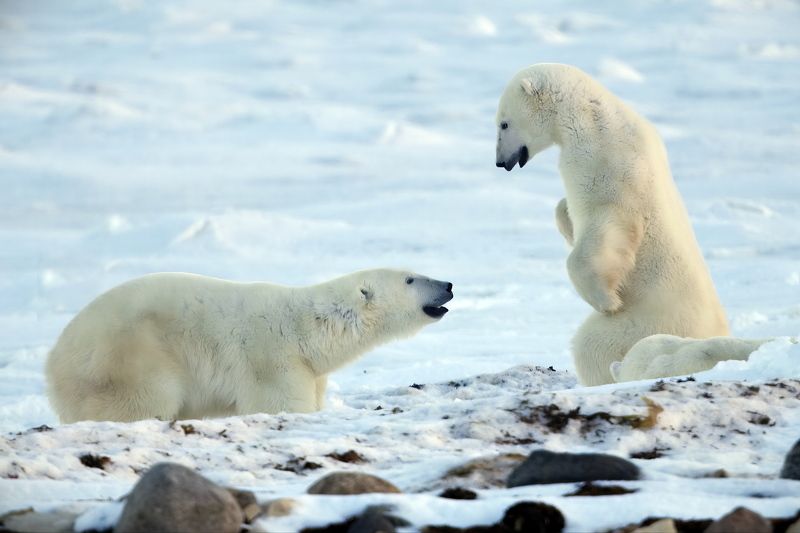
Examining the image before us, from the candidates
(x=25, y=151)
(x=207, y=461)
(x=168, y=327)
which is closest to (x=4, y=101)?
(x=25, y=151)

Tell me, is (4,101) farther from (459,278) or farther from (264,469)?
(264,469)

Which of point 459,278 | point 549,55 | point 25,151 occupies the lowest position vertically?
Result: point 459,278

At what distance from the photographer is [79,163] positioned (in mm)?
16172

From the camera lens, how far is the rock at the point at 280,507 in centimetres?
268

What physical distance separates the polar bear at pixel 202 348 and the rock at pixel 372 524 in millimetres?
2516

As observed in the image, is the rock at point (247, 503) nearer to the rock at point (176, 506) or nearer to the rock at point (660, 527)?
the rock at point (176, 506)

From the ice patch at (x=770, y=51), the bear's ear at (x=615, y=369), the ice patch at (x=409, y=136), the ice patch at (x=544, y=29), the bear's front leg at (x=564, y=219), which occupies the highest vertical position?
the ice patch at (x=544, y=29)

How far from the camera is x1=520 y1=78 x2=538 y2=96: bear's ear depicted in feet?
18.2

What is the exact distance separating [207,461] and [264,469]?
17 centimetres

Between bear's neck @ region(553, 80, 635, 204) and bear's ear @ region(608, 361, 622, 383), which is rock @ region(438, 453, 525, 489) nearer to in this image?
bear's ear @ region(608, 361, 622, 383)

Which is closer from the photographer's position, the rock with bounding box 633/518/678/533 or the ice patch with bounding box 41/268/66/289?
the rock with bounding box 633/518/678/533

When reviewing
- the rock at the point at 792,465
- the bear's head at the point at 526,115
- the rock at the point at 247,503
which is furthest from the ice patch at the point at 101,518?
the bear's head at the point at 526,115

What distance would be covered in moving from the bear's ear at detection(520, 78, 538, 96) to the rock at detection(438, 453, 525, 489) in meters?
2.58

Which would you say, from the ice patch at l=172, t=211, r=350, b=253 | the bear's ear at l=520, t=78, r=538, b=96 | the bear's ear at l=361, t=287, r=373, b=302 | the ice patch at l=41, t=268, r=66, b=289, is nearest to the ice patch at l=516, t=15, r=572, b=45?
the ice patch at l=172, t=211, r=350, b=253
